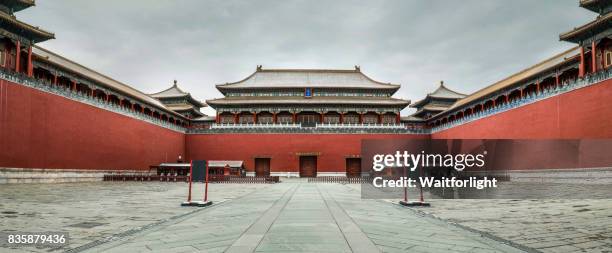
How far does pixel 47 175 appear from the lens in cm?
2034

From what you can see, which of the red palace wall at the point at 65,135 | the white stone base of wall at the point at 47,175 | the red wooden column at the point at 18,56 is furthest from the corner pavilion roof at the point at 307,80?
the red wooden column at the point at 18,56

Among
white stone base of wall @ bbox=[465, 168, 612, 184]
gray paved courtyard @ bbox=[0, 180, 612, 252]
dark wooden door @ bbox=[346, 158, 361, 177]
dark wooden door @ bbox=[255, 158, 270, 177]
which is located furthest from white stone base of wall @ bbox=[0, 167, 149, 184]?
white stone base of wall @ bbox=[465, 168, 612, 184]

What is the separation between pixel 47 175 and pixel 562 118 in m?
26.2

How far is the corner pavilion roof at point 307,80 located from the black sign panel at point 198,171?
29.6 metres

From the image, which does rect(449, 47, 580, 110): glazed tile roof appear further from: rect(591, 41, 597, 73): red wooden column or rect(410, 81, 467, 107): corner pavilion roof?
rect(410, 81, 467, 107): corner pavilion roof

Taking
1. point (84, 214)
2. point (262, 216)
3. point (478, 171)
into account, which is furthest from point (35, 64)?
point (478, 171)

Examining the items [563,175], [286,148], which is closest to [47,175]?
[286,148]

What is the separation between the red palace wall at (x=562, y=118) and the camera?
61.2 ft

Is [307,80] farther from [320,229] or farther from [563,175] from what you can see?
[320,229]

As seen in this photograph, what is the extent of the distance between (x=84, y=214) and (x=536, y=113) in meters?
23.5

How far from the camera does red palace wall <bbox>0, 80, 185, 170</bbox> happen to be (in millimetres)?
18562

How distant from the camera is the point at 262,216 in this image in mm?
7070

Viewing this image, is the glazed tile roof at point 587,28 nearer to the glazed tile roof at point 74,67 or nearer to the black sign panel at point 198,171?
the black sign panel at point 198,171

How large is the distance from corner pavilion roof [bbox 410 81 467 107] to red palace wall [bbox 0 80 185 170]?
986 inches
